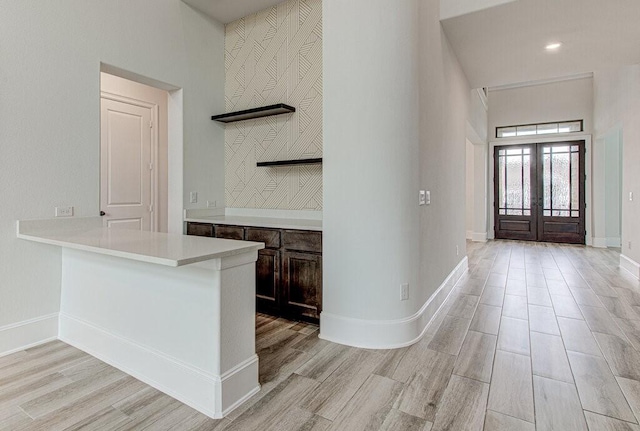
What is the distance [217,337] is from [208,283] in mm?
276

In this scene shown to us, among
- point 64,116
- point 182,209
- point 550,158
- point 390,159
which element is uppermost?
point 550,158

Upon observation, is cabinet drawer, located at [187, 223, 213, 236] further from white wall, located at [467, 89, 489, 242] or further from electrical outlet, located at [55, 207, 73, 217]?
white wall, located at [467, 89, 489, 242]

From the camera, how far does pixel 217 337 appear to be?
5.75 feet

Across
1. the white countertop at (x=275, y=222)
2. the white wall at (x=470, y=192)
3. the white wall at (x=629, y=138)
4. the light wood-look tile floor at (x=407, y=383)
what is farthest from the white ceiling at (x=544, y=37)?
the white wall at (x=470, y=192)

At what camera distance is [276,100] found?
151 inches

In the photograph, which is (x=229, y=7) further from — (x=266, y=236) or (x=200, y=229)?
(x=266, y=236)

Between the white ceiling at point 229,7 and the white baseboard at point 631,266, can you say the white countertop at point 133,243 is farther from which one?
the white baseboard at point 631,266

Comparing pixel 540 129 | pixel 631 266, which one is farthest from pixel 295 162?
pixel 540 129

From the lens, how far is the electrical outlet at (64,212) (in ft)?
8.83

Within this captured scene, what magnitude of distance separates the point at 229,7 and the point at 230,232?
2.48 metres

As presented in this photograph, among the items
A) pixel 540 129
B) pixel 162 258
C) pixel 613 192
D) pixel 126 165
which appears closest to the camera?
pixel 162 258

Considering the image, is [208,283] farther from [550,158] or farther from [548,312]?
[550,158]

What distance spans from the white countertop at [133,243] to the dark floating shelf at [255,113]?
1.77m

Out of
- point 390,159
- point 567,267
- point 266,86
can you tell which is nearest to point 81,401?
point 390,159
